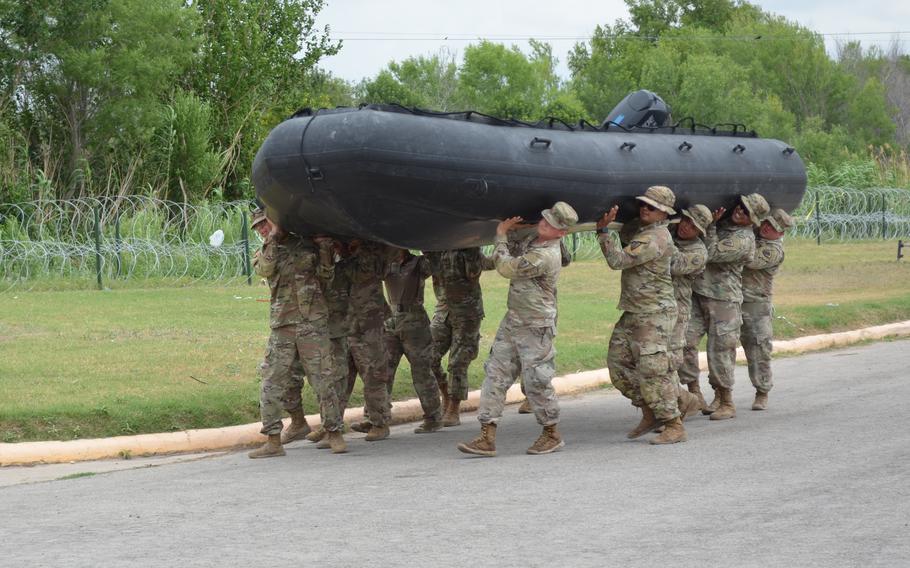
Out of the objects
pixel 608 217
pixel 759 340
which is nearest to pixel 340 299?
pixel 608 217

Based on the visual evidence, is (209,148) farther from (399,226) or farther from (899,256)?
(399,226)

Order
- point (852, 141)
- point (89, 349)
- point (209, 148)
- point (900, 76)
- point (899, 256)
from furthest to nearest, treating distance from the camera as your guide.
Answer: point (900, 76) < point (852, 141) < point (209, 148) < point (899, 256) < point (89, 349)

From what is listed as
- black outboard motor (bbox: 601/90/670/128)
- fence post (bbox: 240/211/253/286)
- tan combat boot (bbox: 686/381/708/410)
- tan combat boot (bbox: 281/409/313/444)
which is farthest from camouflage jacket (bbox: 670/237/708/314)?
fence post (bbox: 240/211/253/286)

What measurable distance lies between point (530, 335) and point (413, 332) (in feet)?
5.12

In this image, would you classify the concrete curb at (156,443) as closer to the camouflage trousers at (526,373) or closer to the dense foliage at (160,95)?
the camouflage trousers at (526,373)

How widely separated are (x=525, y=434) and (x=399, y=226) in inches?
86.4

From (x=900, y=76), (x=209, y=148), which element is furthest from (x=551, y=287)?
(x=900, y=76)

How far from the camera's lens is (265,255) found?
930 cm

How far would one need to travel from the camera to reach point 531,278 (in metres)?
8.88

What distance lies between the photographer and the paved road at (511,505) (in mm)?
5773

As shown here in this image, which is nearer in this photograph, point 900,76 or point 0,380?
point 0,380

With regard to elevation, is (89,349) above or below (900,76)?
below

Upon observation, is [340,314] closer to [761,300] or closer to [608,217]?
[608,217]

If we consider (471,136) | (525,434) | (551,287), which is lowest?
(525,434)
